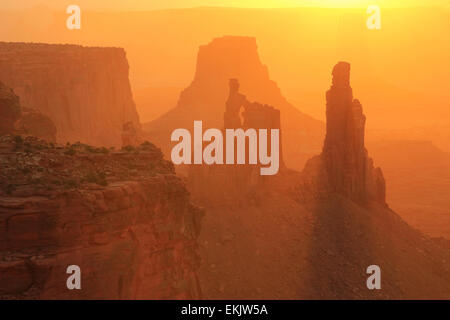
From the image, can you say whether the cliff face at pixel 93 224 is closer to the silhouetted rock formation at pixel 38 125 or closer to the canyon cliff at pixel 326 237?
the canyon cliff at pixel 326 237

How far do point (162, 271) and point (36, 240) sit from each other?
6.32 metres

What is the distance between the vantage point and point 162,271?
32.9 m

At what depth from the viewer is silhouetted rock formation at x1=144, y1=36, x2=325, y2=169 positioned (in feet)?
425

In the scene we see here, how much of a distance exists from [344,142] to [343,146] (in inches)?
13.6

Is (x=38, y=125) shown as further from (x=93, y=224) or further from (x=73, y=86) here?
(x=73, y=86)

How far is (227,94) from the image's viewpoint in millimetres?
134125

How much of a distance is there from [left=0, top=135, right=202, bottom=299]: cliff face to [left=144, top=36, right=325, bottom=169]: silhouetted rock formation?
9190 centimetres

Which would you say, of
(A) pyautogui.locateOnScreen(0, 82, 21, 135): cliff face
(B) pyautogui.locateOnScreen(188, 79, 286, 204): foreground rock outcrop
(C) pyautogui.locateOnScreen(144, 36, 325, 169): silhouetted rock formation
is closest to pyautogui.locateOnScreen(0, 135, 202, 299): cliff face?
(A) pyautogui.locateOnScreen(0, 82, 21, 135): cliff face

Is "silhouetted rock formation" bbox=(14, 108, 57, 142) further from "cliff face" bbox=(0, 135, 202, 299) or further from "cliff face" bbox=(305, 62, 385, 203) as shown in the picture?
"cliff face" bbox=(305, 62, 385, 203)

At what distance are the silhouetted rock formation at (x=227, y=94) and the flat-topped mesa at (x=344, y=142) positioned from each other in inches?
2411
